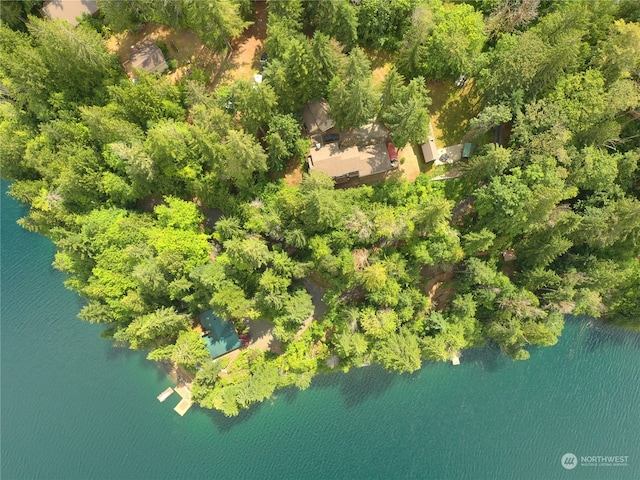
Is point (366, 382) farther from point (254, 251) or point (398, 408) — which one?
point (254, 251)

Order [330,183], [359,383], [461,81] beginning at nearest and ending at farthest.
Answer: [330,183], [461,81], [359,383]

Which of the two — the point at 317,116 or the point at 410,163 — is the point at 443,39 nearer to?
the point at 410,163

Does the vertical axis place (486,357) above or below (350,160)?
below

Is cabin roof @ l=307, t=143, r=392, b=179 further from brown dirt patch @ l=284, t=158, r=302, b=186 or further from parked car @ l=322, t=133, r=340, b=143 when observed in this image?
brown dirt patch @ l=284, t=158, r=302, b=186

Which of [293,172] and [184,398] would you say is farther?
[184,398]

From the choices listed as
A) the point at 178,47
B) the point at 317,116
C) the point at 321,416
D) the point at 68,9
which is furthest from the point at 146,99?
the point at 321,416

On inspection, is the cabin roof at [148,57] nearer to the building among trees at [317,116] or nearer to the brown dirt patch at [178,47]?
the brown dirt patch at [178,47]

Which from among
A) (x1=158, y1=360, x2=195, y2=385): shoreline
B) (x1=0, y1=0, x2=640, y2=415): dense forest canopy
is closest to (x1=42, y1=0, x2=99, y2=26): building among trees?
(x1=0, y1=0, x2=640, y2=415): dense forest canopy

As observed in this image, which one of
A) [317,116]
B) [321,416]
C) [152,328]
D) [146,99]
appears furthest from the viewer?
[321,416]
